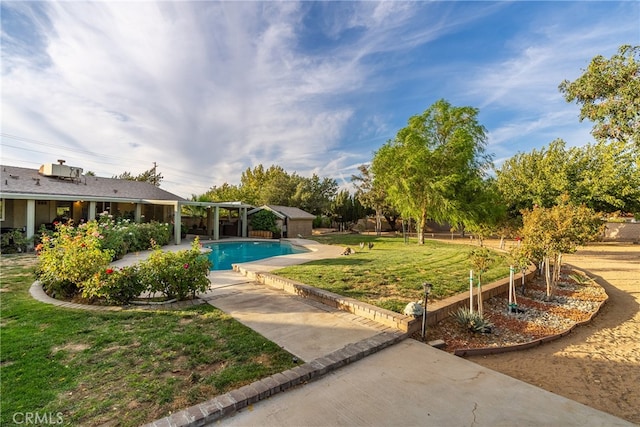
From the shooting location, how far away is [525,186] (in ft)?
59.1

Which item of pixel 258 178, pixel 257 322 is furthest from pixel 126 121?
pixel 258 178

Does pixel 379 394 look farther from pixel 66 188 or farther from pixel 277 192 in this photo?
pixel 277 192

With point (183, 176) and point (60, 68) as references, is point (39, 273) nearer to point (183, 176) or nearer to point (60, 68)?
point (60, 68)

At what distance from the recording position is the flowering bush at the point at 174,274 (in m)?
5.81

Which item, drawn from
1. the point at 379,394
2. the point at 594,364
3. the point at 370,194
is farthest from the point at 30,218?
the point at 370,194

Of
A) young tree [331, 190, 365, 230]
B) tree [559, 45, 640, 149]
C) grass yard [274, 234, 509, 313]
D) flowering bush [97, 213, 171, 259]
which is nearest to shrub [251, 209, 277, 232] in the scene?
flowering bush [97, 213, 171, 259]

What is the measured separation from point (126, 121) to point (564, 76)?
22.2 meters

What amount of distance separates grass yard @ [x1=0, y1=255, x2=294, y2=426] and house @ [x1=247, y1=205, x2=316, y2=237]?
63.4ft

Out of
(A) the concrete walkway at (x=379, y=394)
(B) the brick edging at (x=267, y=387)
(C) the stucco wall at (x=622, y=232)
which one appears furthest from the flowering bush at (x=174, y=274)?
(C) the stucco wall at (x=622, y=232)

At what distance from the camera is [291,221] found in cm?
2502

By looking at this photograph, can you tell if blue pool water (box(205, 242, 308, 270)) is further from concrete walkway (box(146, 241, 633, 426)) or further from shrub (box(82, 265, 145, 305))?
concrete walkway (box(146, 241, 633, 426))

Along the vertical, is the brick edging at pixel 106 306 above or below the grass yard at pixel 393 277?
below

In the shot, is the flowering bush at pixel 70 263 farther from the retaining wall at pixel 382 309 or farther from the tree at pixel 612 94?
the tree at pixel 612 94

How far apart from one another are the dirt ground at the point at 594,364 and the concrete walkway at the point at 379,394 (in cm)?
38
